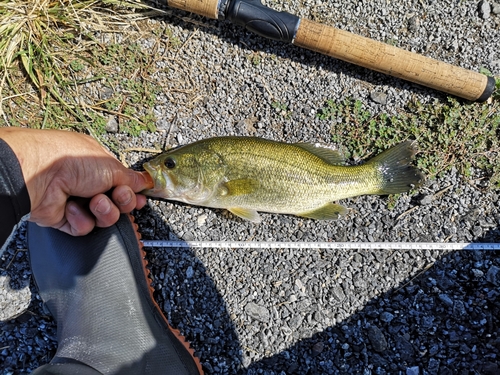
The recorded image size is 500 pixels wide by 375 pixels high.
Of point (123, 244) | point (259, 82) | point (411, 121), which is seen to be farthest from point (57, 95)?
point (411, 121)

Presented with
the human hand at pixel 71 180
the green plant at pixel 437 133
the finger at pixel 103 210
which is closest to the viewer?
the human hand at pixel 71 180

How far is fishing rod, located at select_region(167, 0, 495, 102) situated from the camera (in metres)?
3.53

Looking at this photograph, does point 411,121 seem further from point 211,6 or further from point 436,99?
point 211,6

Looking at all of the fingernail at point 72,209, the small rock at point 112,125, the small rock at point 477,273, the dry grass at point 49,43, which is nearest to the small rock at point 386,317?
the small rock at point 477,273

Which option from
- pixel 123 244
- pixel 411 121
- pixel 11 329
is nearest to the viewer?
pixel 123 244

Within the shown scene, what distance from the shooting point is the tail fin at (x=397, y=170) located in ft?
11.8

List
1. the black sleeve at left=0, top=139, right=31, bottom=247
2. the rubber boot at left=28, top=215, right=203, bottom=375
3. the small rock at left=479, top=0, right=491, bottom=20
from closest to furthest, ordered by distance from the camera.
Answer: the black sleeve at left=0, top=139, right=31, bottom=247, the rubber boot at left=28, top=215, right=203, bottom=375, the small rock at left=479, top=0, right=491, bottom=20

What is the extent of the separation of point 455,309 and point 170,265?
2.64m

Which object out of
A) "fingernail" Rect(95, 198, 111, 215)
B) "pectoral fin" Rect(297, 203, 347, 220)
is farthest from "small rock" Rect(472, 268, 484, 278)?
"fingernail" Rect(95, 198, 111, 215)

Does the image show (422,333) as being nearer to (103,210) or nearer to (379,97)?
(379,97)

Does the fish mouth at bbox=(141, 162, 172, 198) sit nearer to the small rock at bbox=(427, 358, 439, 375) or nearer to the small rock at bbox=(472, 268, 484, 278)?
the small rock at bbox=(427, 358, 439, 375)

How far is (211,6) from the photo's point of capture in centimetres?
352

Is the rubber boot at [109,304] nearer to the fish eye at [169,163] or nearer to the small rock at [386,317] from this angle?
the fish eye at [169,163]

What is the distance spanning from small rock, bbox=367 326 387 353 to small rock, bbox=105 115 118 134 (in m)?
2.99
